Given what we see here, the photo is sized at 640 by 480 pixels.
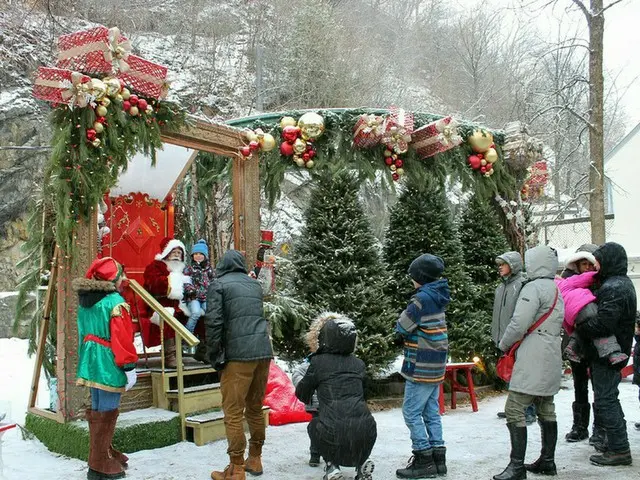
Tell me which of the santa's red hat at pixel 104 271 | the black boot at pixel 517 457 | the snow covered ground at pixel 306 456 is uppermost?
the santa's red hat at pixel 104 271

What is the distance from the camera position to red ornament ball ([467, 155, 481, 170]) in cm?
918

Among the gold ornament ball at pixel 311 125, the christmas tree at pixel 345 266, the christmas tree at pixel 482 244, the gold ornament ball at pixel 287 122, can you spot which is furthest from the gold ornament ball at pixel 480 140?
the gold ornament ball at pixel 287 122

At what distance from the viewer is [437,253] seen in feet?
29.1

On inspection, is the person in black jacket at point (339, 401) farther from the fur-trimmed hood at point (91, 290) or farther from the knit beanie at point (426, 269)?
the fur-trimmed hood at point (91, 290)

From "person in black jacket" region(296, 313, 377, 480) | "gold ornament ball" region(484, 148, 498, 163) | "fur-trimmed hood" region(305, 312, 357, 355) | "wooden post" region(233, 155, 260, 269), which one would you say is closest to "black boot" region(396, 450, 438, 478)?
"person in black jacket" region(296, 313, 377, 480)

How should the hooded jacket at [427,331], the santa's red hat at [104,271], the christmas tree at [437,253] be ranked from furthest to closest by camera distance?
1. the christmas tree at [437,253]
2. the hooded jacket at [427,331]
3. the santa's red hat at [104,271]

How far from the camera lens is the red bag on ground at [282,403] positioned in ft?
23.1

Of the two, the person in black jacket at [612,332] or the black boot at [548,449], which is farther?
the person in black jacket at [612,332]

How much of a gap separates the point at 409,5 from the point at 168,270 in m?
36.2

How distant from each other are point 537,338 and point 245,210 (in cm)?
407

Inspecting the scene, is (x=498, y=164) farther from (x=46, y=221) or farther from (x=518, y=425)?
(x=46, y=221)

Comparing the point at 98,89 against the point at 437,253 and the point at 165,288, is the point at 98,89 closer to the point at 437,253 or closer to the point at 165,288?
Result: the point at 165,288

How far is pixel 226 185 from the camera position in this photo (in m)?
8.88

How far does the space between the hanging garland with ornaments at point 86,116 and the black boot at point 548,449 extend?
4.56 meters
